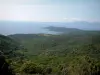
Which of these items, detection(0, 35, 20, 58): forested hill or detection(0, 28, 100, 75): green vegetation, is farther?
detection(0, 35, 20, 58): forested hill

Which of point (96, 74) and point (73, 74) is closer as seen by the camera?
point (73, 74)

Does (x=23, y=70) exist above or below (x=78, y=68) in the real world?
below

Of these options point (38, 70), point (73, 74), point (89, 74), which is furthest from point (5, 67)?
point (38, 70)

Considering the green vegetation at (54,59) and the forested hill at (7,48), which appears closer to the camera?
the green vegetation at (54,59)

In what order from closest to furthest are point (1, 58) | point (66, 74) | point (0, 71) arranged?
point (0, 71) → point (1, 58) → point (66, 74)

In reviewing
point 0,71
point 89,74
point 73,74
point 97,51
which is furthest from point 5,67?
point 97,51

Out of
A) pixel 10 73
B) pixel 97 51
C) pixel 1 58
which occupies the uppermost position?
pixel 1 58

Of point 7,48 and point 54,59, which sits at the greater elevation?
point 7,48

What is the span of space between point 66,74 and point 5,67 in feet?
26.0

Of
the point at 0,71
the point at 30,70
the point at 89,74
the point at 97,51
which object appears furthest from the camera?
the point at 97,51

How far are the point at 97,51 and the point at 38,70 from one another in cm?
8822

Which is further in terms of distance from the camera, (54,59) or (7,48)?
(7,48)

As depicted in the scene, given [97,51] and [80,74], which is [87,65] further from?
[97,51]

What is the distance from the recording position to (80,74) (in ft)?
71.0
